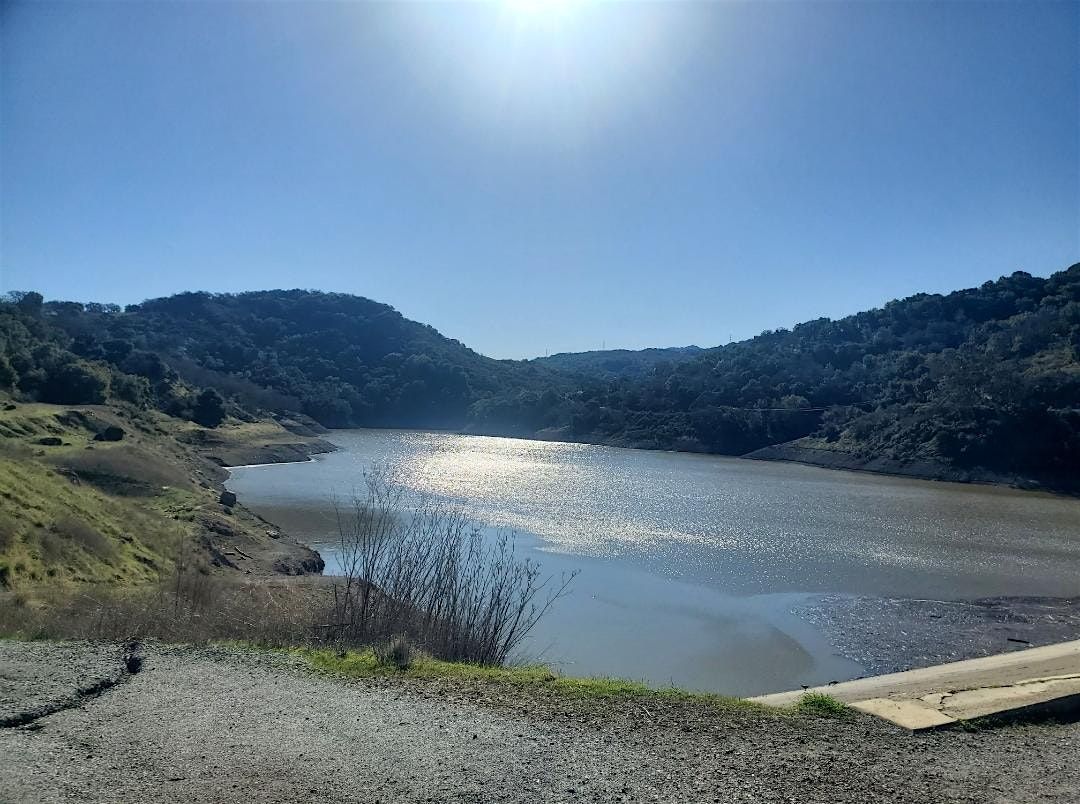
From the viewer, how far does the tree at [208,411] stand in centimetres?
6950

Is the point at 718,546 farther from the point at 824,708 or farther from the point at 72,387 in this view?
the point at 72,387

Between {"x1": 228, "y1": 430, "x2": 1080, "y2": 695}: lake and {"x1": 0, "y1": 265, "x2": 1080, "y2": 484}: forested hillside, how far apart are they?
11864 millimetres

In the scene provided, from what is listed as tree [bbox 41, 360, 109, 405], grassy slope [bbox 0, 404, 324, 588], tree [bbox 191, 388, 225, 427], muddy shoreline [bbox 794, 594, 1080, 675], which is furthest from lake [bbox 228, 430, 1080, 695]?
tree [bbox 191, 388, 225, 427]

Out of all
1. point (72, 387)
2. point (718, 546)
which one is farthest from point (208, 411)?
point (718, 546)

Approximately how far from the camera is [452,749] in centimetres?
587

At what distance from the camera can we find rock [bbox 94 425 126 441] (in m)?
38.4

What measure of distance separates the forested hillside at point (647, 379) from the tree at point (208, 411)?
7.9 inches

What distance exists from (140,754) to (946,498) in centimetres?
5269

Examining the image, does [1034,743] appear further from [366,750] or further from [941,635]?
[941,635]

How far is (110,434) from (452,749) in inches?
1547

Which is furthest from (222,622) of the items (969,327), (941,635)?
(969,327)

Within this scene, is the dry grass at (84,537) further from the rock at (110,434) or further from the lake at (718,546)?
the rock at (110,434)

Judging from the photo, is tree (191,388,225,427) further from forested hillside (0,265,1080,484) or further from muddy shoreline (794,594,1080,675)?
muddy shoreline (794,594,1080,675)

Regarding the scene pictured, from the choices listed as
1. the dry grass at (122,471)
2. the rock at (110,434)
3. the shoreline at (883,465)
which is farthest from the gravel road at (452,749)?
the shoreline at (883,465)
